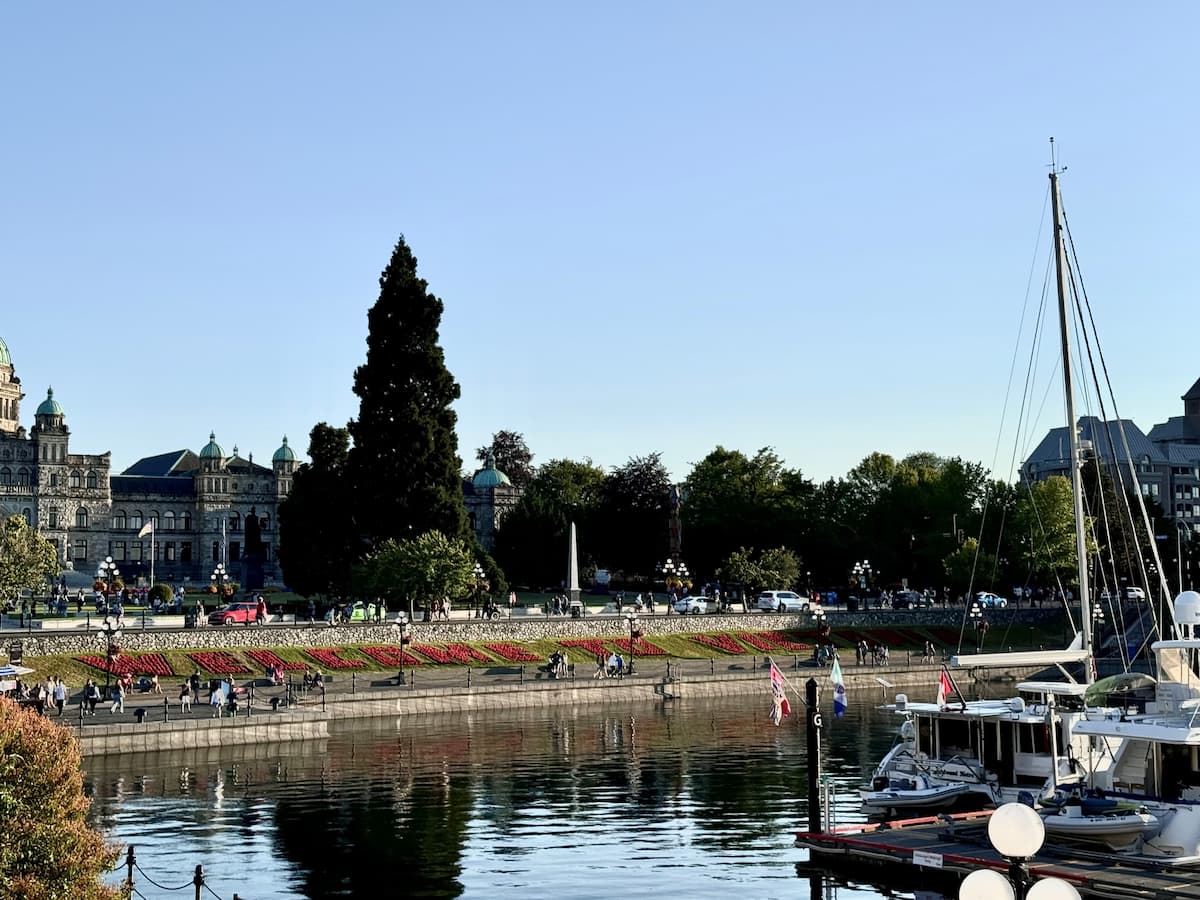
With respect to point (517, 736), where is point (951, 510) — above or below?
above

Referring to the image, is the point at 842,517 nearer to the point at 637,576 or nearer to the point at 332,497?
the point at 637,576

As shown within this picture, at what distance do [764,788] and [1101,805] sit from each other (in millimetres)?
17799

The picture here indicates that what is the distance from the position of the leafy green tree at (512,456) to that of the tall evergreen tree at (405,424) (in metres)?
96.3

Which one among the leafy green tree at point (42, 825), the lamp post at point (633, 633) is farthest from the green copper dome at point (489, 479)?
Answer: the leafy green tree at point (42, 825)

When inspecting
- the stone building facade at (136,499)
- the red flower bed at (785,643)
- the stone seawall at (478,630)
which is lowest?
the red flower bed at (785,643)

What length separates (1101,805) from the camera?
1297 inches

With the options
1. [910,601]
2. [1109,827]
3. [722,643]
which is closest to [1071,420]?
[1109,827]

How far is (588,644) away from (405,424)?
1748 cm

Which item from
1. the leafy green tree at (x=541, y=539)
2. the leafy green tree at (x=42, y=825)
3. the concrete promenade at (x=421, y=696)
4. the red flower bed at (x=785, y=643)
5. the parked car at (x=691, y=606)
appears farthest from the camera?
the leafy green tree at (x=541, y=539)

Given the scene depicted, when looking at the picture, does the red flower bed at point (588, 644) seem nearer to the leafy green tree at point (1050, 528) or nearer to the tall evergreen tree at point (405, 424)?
the tall evergreen tree at point (405, 424)

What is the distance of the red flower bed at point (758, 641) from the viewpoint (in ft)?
308

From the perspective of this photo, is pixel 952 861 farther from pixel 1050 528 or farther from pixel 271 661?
pixel 1050 528

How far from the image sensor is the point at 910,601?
114m

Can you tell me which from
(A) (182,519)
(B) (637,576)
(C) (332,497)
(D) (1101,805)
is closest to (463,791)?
(D) (1101,805)
